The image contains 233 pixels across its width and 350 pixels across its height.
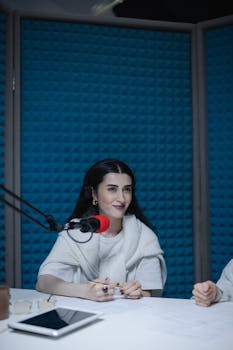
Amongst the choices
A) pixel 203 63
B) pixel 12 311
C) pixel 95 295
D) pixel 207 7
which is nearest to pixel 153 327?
pixel 95 295

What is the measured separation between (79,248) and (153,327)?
1064 mm

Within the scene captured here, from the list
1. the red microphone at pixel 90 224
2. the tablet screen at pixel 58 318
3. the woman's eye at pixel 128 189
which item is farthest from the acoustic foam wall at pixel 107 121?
the red microphone at pixel 90 224

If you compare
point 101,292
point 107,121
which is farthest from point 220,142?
point 101,292

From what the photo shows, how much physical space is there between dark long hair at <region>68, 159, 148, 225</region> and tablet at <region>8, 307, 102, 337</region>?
1139 millimetres

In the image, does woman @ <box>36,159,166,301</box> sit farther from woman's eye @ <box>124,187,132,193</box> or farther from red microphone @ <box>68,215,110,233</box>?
red microphone @ <box>68,215,110,233</box>

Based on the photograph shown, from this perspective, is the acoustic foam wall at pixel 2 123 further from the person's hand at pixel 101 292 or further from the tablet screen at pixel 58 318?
the tablet screen at pixel 58 318

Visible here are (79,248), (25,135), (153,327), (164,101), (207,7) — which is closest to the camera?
(153,327)

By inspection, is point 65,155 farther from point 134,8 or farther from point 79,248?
point 134,8

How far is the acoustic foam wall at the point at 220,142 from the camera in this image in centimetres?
313

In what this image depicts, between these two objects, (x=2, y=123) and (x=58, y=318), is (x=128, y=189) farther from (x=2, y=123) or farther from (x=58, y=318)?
(x=58, y=318)

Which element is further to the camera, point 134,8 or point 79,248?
point 134,8

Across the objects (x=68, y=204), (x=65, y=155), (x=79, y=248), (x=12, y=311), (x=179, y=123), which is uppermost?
(x=179, y=123)

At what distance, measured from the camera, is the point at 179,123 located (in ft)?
10.6

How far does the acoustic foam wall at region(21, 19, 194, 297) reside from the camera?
303 cm
